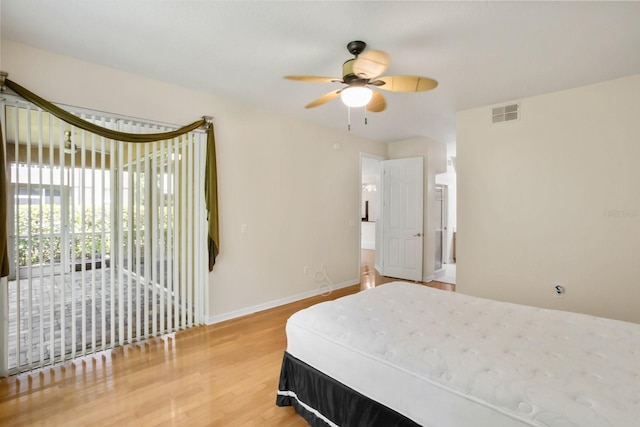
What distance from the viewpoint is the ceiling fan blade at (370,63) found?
6.33ft

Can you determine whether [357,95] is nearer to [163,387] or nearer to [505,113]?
[505,113]

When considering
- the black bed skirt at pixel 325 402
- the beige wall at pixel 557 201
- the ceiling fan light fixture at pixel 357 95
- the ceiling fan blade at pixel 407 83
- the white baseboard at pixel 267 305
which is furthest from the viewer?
the white baseboard at pixel 267 305

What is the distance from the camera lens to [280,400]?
2.03 metres

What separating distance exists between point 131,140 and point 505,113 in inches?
160

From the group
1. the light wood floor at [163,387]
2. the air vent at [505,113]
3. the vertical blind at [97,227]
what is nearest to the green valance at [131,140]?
the vertical blind at [97,227]

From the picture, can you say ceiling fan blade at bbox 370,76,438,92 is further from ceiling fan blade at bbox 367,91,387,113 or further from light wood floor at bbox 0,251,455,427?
light wood floor at bbox 0,251,455,427

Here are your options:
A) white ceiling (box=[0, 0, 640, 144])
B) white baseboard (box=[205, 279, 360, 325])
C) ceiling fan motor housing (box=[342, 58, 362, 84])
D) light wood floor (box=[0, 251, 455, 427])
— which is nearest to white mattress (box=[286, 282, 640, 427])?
light wood floor (box=[0, 251, 455, 427])

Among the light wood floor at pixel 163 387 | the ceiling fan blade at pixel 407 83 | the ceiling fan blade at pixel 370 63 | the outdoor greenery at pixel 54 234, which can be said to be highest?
the ceiling fan blade at pixel 370 63

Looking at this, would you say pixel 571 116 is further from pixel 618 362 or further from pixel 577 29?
pixel 618 362

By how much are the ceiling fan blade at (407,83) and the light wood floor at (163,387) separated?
7.74ft

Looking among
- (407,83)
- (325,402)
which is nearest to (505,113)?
(407,83)

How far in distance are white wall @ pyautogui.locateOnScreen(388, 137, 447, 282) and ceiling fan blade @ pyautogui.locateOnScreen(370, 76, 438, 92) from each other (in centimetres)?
333

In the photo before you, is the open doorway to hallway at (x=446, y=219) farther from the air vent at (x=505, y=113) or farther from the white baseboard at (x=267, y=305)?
the air vent at (x=505, y=113)

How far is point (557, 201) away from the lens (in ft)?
10.9
